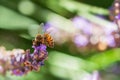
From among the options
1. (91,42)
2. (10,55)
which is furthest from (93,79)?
(10,55)

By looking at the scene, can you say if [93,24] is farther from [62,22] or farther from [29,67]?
[29,67]

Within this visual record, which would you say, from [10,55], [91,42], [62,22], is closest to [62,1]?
[62,22]

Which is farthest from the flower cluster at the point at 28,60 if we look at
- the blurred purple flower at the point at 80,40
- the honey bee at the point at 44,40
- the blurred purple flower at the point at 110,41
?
the blurred purple flower at the point at 110,41

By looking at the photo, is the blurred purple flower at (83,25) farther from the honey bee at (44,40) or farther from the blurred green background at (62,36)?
the honey bee at (44,40)

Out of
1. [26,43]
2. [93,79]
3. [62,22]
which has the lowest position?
[93,79]

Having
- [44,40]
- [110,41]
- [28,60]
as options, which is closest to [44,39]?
[44,40]

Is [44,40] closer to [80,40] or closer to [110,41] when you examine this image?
[80,40]

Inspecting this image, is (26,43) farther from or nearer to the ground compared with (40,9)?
nearer to the ground
